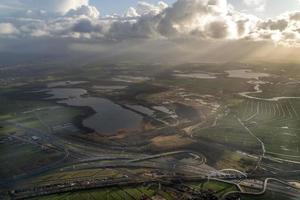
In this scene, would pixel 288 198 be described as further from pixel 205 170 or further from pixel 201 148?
pixel 201 148

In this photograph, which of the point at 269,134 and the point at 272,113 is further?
the point at 272,113

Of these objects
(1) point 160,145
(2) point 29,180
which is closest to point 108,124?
(1) point 160,145

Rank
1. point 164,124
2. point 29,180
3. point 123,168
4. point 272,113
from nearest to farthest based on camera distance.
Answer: point 29,180 < point 123,168 < point 164,124 < point 272,113

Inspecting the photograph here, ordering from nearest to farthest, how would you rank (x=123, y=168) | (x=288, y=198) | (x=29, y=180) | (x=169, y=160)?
(x=288, y=198) < (x=29, y=180) < (x=123, y=168) < (x=169, y=160)

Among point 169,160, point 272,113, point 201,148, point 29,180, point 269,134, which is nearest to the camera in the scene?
point 29,180

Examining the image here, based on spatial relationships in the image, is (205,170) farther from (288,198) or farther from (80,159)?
(80,159)

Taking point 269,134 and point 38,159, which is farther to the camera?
point 269,134

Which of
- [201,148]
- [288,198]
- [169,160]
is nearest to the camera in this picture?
[288,198]

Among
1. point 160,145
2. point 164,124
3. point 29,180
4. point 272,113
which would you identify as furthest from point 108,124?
point 272,113

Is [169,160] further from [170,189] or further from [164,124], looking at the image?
[164,124]
